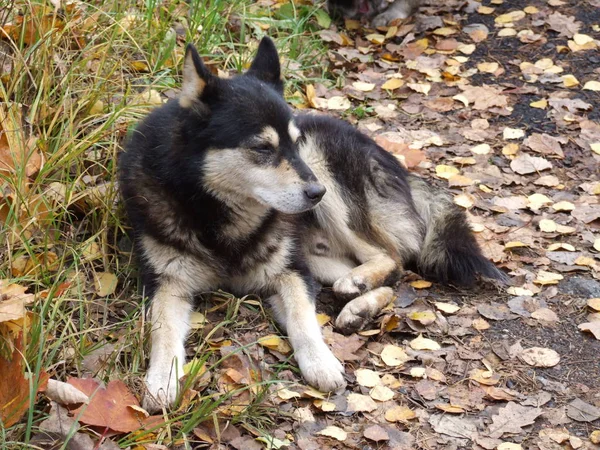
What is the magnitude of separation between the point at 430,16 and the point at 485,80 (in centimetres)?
117

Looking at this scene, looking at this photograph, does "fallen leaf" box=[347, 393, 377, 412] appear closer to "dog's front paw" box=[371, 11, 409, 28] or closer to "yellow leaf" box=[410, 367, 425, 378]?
"yellow leaf" box=[410, 367, 425, 378]

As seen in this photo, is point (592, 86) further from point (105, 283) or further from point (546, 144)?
point (105, 283)

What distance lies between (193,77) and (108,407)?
1.53 meters

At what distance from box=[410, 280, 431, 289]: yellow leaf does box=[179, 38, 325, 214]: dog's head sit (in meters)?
1.06

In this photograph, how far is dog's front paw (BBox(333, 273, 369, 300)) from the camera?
420 cm

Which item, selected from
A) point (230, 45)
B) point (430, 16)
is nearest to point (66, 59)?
point (230, 45)

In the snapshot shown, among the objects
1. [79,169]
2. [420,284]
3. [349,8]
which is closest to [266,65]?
[79,169]

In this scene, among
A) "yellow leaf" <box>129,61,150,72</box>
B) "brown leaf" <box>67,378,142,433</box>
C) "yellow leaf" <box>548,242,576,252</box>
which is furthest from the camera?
"yellow leaf" <box>129,61,150,72</box>

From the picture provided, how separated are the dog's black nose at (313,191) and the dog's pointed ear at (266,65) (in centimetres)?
68

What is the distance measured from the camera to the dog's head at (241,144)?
3.64 meters

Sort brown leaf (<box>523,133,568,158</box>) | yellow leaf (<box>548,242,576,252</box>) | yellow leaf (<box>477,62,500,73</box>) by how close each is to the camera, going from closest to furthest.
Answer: yellow leaf (<box>548,242,576,252</box>)
brown leaf (<box>523,133,568,158</box>)
yellow leaf (<box>477,62,500,73</box>)

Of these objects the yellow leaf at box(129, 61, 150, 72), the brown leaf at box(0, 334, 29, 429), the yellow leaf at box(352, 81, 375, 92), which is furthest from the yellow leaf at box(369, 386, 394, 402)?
the yellow leaf at box(352, 81, 375, 92)

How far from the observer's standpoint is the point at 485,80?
22.1 ft

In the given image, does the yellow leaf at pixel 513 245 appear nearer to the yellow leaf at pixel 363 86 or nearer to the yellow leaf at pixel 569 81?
the yellow leaf at pixel 363 86
